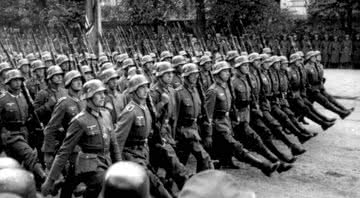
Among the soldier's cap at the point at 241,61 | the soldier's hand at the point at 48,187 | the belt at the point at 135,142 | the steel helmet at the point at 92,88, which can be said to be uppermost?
the steel helmet at the point at 92,88

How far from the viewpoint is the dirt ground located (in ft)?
27.0

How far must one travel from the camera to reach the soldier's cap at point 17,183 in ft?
9.18

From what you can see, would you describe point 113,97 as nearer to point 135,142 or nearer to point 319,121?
point 135,142

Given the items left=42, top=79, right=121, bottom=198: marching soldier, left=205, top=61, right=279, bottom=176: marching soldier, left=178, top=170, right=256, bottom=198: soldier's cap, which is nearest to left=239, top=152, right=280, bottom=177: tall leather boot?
left=205, top=61, right=279, bottom=176: marching soldier

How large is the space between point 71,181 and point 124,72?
530 cm

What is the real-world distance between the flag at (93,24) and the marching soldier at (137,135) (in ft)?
29.6

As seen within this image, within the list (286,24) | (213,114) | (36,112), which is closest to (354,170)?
(213,114)

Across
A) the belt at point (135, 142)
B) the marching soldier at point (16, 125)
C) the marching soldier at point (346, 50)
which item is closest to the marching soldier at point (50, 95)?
the marching soldier at point (16, 125)

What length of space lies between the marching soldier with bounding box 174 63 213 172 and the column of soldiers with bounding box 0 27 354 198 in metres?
0.01

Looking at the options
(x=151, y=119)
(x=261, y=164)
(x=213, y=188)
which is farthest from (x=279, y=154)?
(x=213, y=188)

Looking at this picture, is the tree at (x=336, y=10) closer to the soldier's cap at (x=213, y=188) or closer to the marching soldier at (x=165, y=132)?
the marching soldier at (x=165, y=132)

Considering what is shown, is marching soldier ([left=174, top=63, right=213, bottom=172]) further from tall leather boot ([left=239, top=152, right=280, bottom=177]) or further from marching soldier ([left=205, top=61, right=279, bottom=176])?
tall leather boot ([left=239, top=152, right=280, bottom=177])

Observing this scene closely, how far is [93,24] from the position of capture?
15.6 m

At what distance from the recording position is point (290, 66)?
40.9 ft
